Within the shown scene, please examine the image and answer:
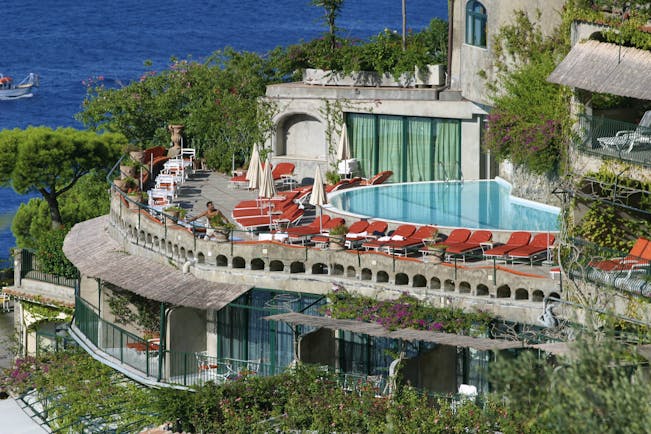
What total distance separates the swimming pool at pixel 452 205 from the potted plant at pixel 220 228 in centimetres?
365

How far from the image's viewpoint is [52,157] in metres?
59.9

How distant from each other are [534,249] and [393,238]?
11.3 feet

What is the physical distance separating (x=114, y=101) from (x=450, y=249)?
1027 inches

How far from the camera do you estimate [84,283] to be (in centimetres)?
4491

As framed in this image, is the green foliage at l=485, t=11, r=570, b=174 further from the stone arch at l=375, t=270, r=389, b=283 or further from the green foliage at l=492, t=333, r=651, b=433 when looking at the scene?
the green foliage at l=492, t=333, r=651, b=433

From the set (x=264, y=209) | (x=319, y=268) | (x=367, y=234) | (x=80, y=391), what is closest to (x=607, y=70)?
(x=367, y=234)

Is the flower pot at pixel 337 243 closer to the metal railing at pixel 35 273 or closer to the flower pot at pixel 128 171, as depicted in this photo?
the flower pot at pixel 128 171

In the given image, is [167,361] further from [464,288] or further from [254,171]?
[254,171]

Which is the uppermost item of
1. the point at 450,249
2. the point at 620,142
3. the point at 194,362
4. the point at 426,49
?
the point at 426,49

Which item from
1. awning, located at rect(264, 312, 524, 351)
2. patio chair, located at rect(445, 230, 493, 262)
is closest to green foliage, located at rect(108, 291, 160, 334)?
awning, located at rect(264, 312, 524, 351)

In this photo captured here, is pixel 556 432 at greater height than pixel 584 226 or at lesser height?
lesser

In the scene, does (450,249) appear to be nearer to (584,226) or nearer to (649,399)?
(584,226)

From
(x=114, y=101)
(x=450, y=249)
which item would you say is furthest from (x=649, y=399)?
(x=114, y=101)

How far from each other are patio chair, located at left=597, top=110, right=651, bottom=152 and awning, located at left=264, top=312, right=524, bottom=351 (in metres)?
4.86
